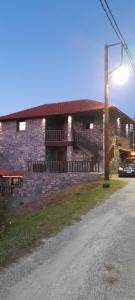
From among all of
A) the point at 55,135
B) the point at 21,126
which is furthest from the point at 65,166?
the point at 21,126

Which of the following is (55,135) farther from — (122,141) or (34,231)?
(34,231)

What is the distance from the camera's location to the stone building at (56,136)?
2827 cm

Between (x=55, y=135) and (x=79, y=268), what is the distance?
80.1ft

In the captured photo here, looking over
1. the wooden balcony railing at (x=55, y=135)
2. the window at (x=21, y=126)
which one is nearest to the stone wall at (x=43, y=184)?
the wooden balcony railing at (x=55, y=135)

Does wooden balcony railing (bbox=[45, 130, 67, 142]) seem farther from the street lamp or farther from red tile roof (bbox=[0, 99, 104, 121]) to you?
the street lamp

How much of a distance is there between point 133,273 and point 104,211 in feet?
17.8

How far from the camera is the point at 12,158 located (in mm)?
31812

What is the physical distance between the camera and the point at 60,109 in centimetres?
3138

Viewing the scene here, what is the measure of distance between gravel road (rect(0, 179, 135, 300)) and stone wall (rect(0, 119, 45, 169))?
21.8m

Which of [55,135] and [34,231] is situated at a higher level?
[55,135]

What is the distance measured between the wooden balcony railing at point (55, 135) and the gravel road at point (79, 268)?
21.0 meters

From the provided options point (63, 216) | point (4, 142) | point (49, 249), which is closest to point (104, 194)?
point (63, 216)

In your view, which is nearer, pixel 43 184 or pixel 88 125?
pixel 43 184

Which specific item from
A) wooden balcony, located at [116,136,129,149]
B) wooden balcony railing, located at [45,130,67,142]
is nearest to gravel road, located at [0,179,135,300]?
wooden balcony railing, located at [45,130,67,142]
